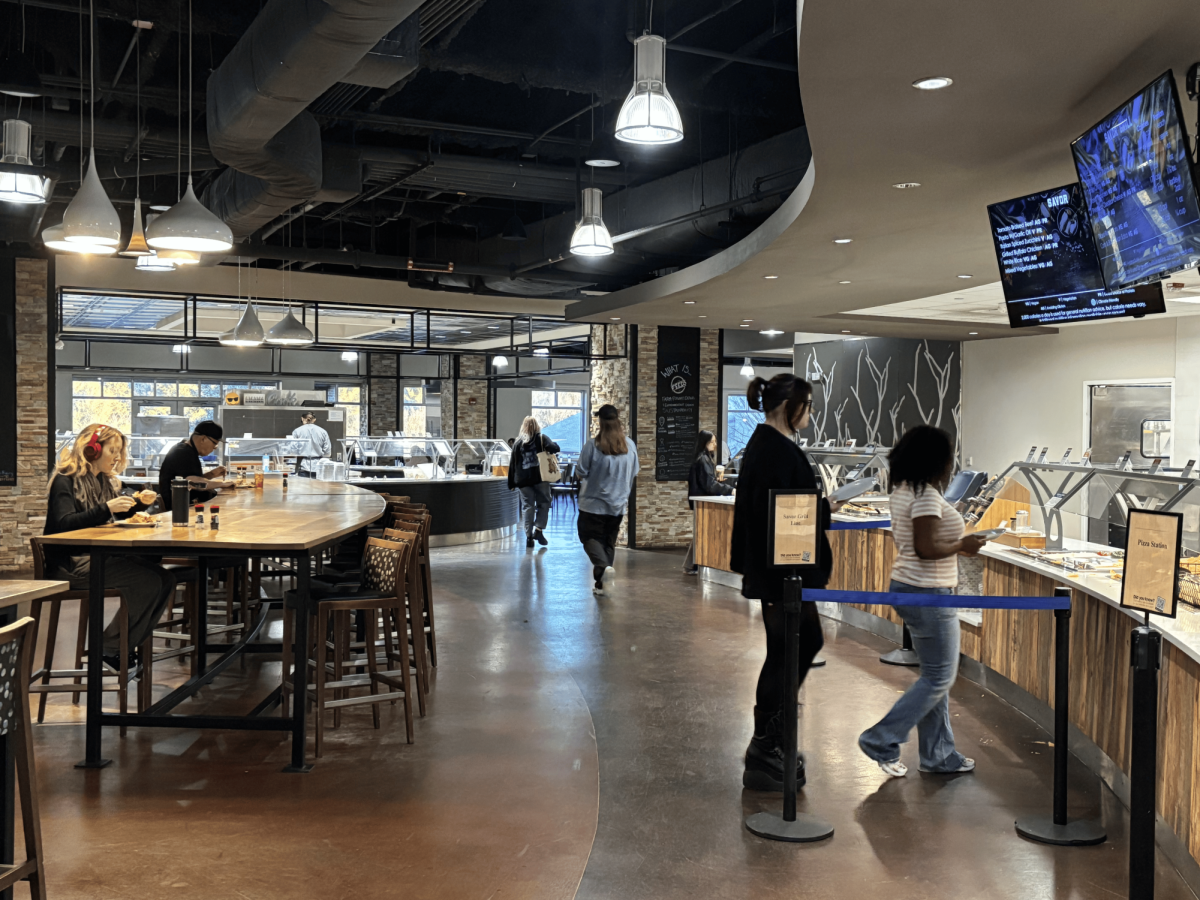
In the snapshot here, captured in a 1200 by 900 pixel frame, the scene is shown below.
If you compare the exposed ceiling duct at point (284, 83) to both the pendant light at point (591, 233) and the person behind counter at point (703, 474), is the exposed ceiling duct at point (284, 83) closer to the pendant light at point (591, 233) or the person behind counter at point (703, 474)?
the pendant light at point (591, 233)

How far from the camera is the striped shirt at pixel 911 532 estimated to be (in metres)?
4.14

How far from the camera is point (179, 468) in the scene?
22.3ft

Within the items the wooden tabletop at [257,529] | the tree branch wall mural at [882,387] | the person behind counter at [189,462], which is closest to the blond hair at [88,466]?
the wooden tabletop at [257,529]

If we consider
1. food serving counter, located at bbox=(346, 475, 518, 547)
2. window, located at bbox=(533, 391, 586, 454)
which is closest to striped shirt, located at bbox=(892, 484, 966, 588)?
food serving counter, located at bbox=(346, 475, 518, 547)

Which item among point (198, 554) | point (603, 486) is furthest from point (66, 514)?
point (603, 486)

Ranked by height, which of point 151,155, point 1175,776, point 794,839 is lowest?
point 794,839

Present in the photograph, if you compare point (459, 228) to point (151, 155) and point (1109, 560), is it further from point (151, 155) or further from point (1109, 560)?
point (1109, 560)

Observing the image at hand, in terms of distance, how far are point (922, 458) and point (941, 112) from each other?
4.44 feet

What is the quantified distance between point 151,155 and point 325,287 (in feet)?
15.6

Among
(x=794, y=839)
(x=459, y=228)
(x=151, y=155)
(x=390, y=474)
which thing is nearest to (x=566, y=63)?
(x=151, y=155)

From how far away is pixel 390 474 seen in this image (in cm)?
1410

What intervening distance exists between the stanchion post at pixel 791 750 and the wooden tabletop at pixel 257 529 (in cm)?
195

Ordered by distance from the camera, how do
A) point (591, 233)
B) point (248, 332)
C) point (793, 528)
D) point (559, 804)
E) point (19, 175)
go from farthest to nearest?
point (248, 332) < point (591, 233) < point (19, 175) < point (559, 804) < point (793, 528)

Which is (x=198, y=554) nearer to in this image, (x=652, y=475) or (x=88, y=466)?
(x=88, y=466)
